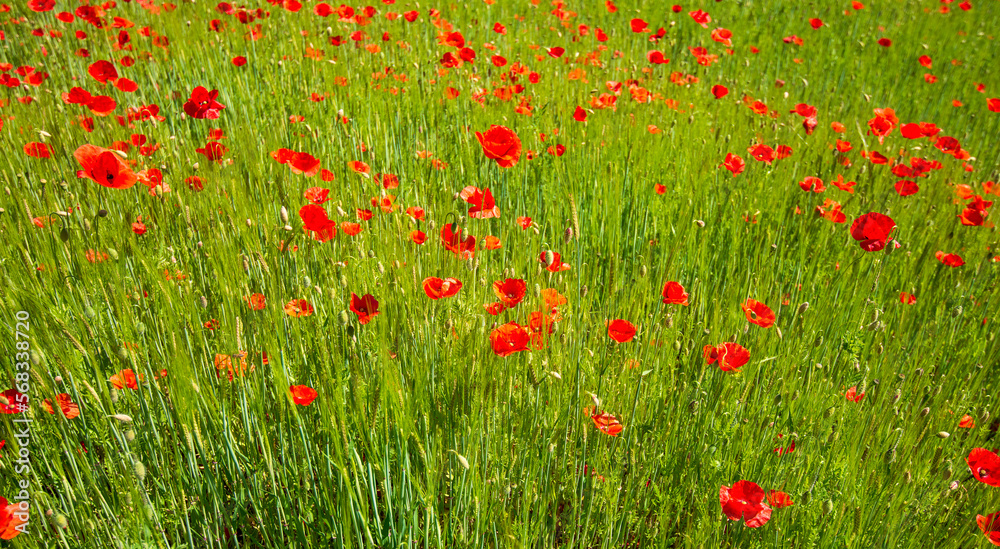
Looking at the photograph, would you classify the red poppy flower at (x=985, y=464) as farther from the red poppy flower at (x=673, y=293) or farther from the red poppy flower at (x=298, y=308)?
the red poppy flower at (x=298, y=308)

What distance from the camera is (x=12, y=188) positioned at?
1.83 m

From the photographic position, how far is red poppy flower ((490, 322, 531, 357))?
4.06 feet

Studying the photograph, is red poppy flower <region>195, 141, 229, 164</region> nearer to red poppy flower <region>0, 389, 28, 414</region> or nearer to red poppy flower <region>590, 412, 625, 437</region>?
red poppy flower <region>0, 389, 28, 414</region>

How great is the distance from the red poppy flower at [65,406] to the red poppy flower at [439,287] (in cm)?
76

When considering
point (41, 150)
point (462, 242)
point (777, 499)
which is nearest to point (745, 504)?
point (777, 499)

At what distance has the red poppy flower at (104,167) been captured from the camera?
148 cm

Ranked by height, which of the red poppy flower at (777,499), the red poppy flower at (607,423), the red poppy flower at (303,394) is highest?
the red poppy flower at (303,394)

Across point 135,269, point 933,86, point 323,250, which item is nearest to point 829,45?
point 933,86

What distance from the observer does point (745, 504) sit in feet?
3.87

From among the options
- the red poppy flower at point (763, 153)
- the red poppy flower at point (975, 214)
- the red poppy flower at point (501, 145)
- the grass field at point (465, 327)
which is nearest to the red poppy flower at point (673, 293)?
the grass field at point (465, 327)

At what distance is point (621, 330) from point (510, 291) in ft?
0.96

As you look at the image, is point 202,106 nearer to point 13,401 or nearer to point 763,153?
point 13,401

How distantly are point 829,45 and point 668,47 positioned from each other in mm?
2087

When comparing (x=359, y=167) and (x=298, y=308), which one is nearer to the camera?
(x=298, y=308)
